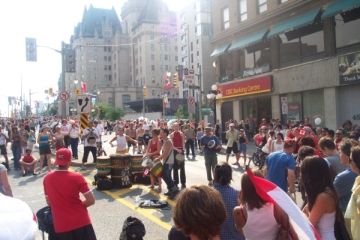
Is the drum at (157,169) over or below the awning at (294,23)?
below

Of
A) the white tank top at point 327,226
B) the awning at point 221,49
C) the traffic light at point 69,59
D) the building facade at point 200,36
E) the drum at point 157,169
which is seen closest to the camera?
the white tank top at point 327,226

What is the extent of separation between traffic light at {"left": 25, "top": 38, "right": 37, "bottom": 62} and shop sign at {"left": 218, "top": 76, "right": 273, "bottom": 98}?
15246 millimetres

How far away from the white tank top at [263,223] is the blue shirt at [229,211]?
0.53 metres

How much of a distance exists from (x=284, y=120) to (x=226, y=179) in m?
20.6

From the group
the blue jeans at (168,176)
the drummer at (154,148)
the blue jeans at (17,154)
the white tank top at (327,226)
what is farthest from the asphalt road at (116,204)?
the white tank top at (327,226)

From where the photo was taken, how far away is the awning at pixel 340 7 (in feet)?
56.4

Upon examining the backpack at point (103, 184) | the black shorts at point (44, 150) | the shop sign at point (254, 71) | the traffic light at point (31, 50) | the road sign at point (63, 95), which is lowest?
the backpack at point (103, 184)

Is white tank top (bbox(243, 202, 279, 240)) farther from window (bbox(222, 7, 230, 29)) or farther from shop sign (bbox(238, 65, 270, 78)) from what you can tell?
window (bbox(222, 7, 230, 29))

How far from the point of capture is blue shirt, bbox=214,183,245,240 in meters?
3.56

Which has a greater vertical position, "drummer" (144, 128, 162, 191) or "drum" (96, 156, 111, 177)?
"drummer" (144, 128, 162, 191)

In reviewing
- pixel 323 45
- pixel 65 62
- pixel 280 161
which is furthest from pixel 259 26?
pixel 280 161

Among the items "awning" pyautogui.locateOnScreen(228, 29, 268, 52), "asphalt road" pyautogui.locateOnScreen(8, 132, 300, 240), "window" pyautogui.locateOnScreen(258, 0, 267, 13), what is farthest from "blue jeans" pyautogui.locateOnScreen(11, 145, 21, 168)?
"window" pyautogui.locateOnScreen(258, 0, 267, 13)

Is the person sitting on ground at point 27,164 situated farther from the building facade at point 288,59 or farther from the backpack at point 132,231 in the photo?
the building facade at point 288,59

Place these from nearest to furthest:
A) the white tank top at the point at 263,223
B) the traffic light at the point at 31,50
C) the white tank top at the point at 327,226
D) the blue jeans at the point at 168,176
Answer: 1. the white tank top at the point at 263,223
2. the white tank top at the point at 327,226
3. the blue jeans at the point at 168,176
4. the traffic light at the point at 31,50
